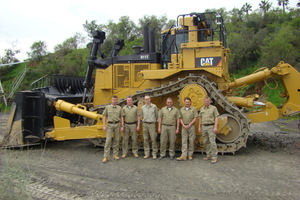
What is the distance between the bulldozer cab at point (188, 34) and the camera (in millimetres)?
7200

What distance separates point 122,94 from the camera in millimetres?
8281

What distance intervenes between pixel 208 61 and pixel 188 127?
1768 millimetres

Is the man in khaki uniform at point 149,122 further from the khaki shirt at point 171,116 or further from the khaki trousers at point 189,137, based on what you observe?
the khaki trousers at point 189,137

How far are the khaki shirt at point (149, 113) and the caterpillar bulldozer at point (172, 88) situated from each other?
51cm

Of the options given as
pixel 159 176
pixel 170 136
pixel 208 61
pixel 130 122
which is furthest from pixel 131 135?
pixel 208 61

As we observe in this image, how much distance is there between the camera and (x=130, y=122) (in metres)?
6.79

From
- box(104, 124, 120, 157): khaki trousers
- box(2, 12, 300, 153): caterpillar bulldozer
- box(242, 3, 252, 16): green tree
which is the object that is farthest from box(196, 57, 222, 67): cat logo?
box(242, 3, 252, 16): green tree

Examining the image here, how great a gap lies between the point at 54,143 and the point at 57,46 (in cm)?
4112

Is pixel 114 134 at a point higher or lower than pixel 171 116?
lower

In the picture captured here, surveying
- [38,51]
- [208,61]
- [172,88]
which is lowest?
[172,88]

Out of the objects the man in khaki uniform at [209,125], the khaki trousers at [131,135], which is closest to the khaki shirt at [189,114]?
the man in khaki uniform at [209,125]

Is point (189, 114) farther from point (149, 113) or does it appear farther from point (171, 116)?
point (149, 113)

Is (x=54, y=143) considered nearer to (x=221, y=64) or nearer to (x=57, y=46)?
(x=221, y=64)

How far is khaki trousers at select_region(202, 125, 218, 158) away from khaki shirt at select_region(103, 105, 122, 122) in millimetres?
2072
